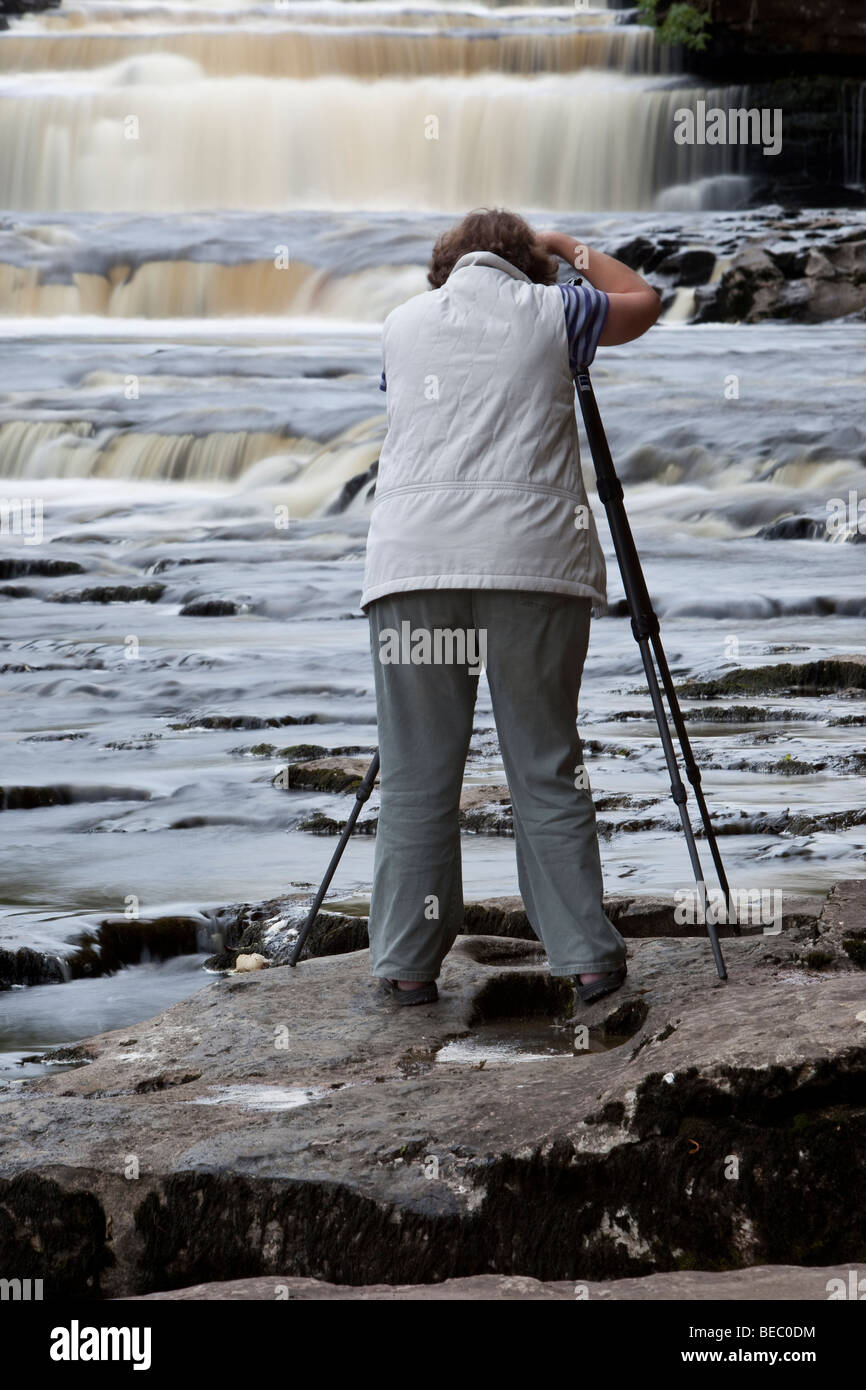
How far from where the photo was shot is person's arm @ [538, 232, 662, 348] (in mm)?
3641

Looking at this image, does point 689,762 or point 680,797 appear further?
point 689,762

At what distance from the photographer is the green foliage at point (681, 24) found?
30.5 m

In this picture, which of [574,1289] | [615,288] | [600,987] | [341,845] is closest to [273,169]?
[615,288]

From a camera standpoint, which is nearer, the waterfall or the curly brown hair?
the curly brown hair

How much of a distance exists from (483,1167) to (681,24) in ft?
103

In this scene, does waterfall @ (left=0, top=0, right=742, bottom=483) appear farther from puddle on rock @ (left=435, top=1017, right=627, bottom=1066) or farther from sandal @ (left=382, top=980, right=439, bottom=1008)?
puddle on rock @ (left=435, top=1017, right=627, bottom=1066)

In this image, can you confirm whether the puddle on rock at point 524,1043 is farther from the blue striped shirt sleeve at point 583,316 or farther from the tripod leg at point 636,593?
the blue striped shirt sleeve at point 583,316

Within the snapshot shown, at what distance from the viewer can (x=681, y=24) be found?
30.8 meters

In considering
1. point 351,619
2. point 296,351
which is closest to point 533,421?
point 351,619

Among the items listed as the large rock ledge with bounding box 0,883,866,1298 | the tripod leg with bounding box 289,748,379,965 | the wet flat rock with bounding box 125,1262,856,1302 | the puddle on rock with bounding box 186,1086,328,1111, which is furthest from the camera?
the tripod leg with bounding box 289,748,379,965

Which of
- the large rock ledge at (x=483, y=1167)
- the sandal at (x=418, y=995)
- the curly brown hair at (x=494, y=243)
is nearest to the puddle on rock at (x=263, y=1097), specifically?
the large rock ledge at (x=483, y=1167)

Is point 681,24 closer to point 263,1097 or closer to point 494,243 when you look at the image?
point 494,243

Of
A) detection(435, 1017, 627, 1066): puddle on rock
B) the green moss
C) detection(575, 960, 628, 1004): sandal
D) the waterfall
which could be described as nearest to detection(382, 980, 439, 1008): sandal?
detection(435, 1017, 627, 1066): puddle on rock
